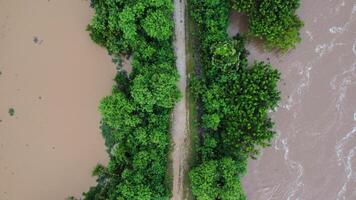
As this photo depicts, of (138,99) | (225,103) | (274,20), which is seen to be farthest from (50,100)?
(274,20)

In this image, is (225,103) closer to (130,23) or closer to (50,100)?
(130,23)

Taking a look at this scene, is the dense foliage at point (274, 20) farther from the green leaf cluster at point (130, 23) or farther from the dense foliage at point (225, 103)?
the green leaf cluster at point (130, 23)

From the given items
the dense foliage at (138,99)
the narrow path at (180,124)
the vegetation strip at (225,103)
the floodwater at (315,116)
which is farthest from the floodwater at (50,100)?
the floodwater at (315,116)

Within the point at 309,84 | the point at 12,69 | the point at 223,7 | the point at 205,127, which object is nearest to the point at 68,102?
the point at 12,69

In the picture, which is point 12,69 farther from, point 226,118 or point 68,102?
point 226,118

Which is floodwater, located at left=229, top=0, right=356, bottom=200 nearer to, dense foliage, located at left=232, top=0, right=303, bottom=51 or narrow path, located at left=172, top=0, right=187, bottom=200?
dense foliage, located at left=232, top=0, right=303, bottom=51

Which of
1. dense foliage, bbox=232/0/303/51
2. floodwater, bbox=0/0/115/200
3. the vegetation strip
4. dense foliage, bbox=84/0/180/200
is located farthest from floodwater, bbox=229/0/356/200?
floodwater, bbox=0/0/115/200
